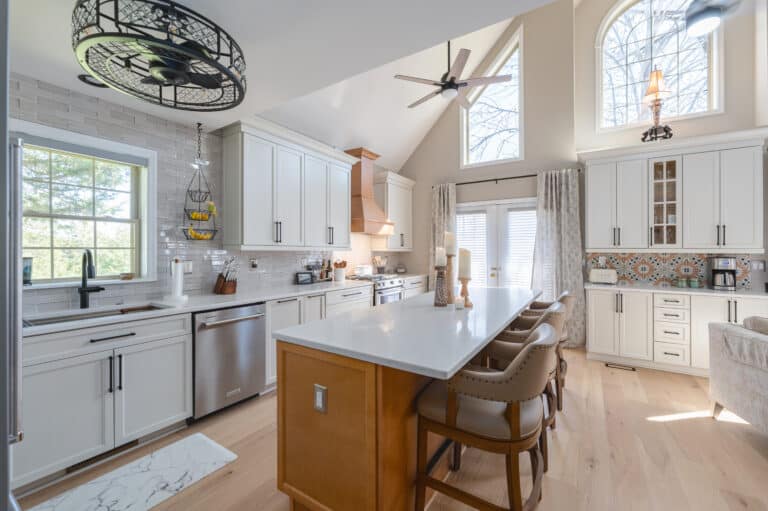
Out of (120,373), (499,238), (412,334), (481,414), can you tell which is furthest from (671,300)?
(120,373)

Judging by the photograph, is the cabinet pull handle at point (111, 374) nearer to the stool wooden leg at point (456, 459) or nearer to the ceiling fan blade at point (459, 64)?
the stool wooden leg at point (456, 459)

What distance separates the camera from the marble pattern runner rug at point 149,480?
171cm

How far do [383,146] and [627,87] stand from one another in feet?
11.4

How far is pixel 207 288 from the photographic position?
3164mm

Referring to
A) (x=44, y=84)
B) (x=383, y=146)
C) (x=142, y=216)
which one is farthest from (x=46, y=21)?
(x=383, y=146)

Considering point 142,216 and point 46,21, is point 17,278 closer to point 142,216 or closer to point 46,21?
point 46,21

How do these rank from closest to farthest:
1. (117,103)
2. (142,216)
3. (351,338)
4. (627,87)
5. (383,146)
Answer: (351,338)
(117,103)
(142,216)
(627,87)
(383,146)

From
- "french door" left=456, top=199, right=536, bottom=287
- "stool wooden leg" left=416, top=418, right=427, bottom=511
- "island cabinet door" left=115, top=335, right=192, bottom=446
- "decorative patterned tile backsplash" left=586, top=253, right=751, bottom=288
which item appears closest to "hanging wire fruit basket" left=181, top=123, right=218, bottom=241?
"island cabinet door" left=115, top=335, right=192, bottom=446

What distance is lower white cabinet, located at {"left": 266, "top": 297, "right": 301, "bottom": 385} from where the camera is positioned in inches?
118

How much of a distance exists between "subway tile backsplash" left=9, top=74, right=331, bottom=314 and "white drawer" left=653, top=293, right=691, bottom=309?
434 centimetres

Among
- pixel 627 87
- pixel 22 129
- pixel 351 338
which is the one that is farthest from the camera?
pixel 627 87

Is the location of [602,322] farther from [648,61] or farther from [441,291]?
[648,61]

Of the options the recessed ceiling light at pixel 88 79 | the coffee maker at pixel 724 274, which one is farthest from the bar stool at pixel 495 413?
the coffee maker at pixel 724 274

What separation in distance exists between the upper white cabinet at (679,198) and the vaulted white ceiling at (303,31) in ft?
10.1
